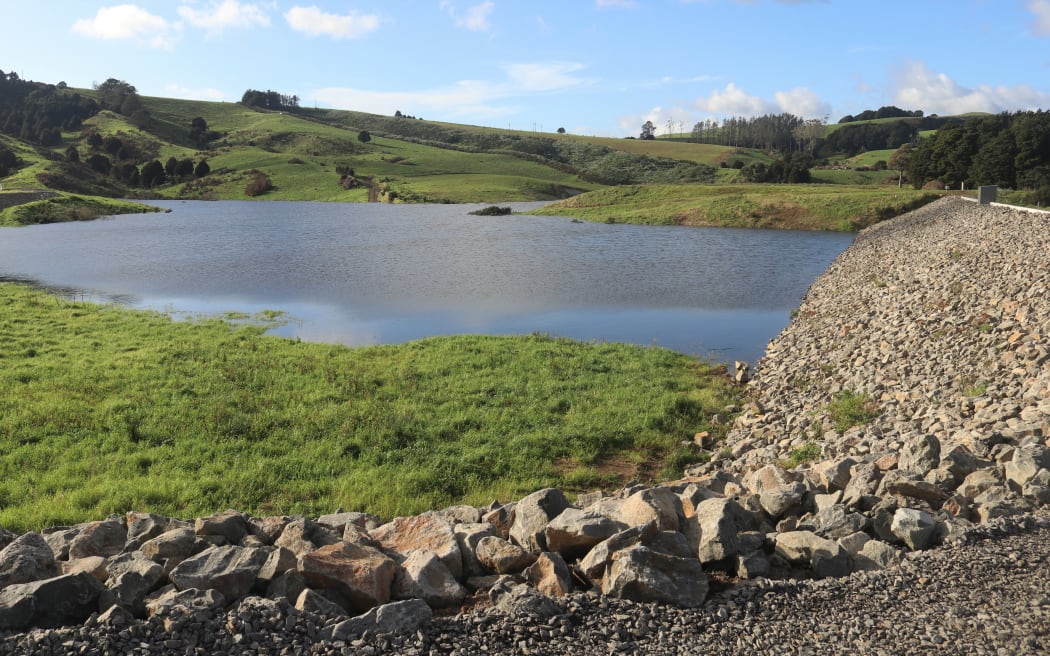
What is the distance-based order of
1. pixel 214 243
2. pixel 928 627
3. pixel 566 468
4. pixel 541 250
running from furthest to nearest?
pixel 214 243
pixel 541 250
pixel 566 468
pixel 928 627

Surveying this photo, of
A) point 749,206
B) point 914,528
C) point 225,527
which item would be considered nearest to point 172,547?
point 225,527

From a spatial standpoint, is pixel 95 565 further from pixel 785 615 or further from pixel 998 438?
pixel 998 438

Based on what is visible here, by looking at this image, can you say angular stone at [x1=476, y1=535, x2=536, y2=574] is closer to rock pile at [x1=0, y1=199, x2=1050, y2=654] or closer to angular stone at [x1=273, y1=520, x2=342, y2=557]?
rock pile at [x1=0, y1=199, x2=1050, y2=654]

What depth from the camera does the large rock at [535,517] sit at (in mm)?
8883

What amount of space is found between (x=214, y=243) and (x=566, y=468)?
190 ft

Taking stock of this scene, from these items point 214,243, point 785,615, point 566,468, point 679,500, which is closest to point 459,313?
point 566,468

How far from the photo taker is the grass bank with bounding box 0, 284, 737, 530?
12.9 metres

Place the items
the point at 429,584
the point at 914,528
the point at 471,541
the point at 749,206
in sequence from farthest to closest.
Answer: the point at 749,206 < the point at 471,541 < the point at 914,528 < the point at 429,584

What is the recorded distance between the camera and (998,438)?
11.7 meters

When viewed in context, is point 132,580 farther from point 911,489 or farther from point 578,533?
point 911,489

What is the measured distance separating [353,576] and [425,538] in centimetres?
165

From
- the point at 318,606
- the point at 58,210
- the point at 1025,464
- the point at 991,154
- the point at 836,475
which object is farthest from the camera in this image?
the point at 58,210

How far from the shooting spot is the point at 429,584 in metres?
7.70

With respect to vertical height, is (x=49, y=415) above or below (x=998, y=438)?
below
